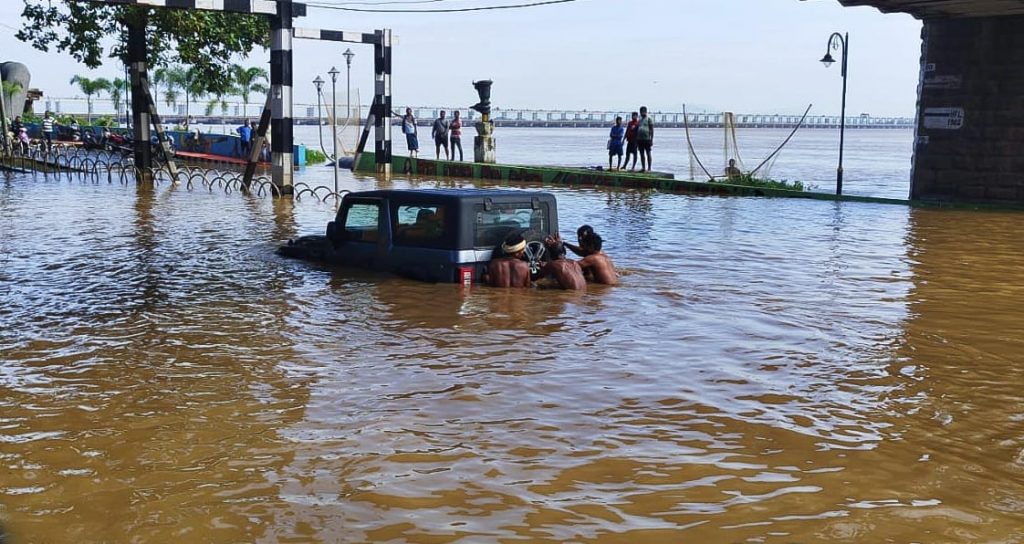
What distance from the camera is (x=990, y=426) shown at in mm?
6266

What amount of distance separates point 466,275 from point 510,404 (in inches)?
161

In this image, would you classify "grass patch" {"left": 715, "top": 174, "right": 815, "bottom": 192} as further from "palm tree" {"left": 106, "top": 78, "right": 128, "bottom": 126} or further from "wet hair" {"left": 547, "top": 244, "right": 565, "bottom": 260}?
"palm tree" {"left": 106, "top": 78, "right": 128, "bottom": 126}

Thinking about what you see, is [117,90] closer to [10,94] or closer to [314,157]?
[10,94]

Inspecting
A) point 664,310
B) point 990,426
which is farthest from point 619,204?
point 990,426

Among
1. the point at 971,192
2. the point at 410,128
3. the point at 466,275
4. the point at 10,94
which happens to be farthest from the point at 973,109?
the point at 10,94

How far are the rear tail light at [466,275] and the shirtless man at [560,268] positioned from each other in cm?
80

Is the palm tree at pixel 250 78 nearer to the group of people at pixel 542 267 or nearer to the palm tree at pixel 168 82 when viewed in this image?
the palm tree at pixel 168 82

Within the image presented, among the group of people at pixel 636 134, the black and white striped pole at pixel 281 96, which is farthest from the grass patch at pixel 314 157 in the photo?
the black and white striped pole at pixel 281 96

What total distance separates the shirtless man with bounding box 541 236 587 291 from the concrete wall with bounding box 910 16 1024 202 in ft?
48.9

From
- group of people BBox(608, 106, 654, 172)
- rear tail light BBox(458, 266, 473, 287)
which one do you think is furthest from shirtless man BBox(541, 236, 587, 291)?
group of people BBox(608, 106, 654, 172)

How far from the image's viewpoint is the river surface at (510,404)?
190 inches

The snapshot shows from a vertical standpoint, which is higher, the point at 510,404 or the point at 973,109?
the point at 973,109

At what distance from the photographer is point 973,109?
21.8 meters

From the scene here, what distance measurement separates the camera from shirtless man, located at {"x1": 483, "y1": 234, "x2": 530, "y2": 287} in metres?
10.6
